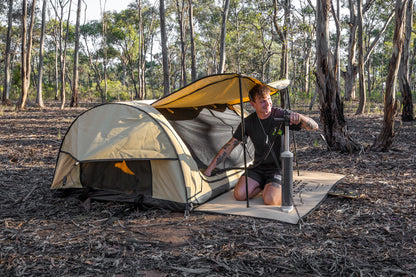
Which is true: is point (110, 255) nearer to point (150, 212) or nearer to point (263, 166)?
point (150, 212)

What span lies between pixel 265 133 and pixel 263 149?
8.2 inches

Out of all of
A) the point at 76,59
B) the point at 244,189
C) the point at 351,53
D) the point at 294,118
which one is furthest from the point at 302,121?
the point at 76,59

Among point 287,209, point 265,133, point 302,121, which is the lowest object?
point 287,209

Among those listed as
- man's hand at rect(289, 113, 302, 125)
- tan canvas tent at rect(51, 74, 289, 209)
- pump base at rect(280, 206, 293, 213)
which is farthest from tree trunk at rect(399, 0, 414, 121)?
pump base at rect(280, 206, 293, 213)

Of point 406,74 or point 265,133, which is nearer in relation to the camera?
point 265,133

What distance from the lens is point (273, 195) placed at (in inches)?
157

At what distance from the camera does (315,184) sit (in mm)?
4723

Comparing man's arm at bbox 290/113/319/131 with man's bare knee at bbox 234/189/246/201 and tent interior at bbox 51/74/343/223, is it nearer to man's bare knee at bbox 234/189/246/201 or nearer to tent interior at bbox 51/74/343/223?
tent interior at bbox 51/74/343/223

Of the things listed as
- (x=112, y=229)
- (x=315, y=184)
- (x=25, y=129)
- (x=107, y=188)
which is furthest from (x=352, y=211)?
(x=25, y=129)

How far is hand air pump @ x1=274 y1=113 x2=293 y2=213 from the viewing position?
3.54 m

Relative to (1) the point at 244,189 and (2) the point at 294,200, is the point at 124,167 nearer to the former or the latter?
(1) the point at 244,189

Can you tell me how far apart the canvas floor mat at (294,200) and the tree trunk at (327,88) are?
173cm

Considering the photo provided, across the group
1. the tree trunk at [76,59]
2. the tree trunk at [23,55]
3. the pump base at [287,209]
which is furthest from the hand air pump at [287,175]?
the tree trunk at [76,59]

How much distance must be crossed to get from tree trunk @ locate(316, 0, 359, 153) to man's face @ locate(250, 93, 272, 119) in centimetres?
258
